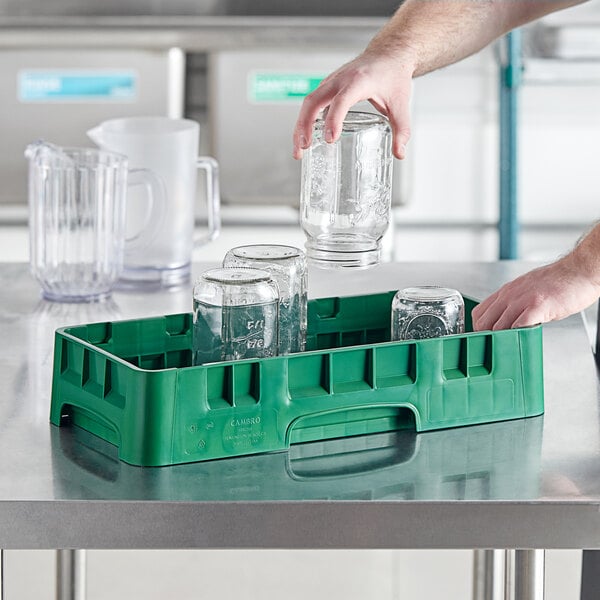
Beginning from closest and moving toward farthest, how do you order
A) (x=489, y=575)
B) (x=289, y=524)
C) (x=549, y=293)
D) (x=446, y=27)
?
(x=289, y=524)
(x=549, y=293)
(x=446, y=27)
(x=489, y=575)

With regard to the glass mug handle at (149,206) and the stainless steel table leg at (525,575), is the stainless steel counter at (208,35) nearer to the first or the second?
the glass mug handle at (149,206)

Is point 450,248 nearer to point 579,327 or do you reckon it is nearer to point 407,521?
point 579,327

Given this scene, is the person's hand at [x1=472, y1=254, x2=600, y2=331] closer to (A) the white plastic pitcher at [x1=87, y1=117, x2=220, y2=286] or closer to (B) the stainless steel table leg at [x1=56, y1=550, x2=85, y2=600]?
(A) the white plastic pitcher at [x1=87, y1=117, x2=220, y2=286]

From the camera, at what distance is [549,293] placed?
1.26 m

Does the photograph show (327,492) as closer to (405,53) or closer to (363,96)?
(363,96)

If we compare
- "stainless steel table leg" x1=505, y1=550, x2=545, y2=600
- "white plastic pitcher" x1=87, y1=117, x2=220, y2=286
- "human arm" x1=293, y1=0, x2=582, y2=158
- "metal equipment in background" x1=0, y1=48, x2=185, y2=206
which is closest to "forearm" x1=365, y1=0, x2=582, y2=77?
"human arm" x1=293, y1=0, x2=582, y2=158

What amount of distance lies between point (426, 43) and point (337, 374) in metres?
0.63

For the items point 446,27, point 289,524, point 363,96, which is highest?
point 446,27

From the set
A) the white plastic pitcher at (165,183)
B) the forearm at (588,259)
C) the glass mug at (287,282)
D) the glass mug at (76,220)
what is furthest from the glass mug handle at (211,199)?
the forearm at (588,259)

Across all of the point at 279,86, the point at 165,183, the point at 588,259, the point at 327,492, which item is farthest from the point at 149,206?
the point at 279,86

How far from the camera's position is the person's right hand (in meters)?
1.33

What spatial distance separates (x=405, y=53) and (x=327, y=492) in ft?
2.28

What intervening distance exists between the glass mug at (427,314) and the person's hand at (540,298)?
0.03 m

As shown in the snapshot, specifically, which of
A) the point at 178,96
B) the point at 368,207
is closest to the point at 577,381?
the point at 368,207
